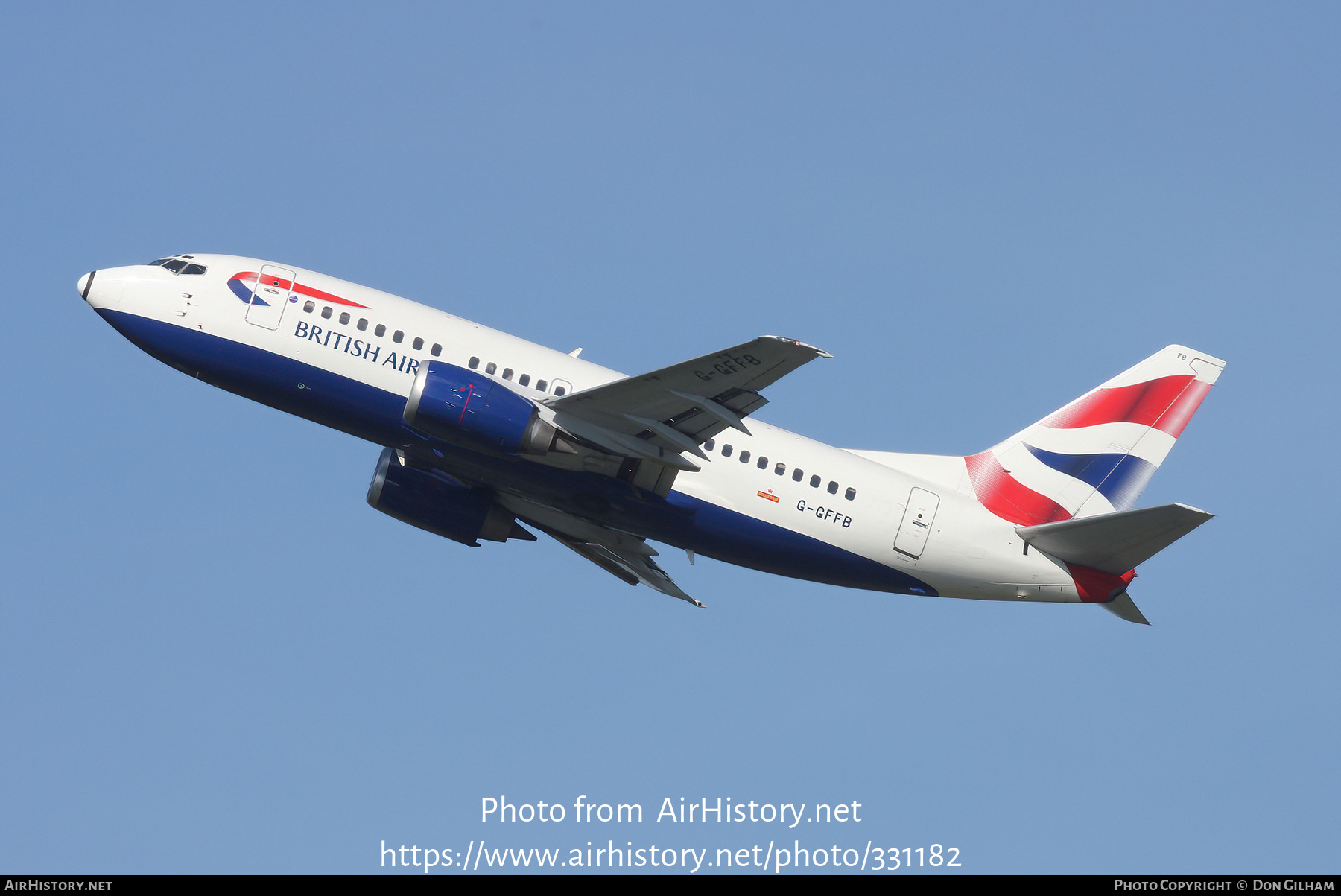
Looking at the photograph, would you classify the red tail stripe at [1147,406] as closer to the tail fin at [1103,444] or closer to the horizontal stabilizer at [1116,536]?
the tail fin at [1103,444]

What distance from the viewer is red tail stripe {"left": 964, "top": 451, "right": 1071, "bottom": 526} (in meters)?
36.9

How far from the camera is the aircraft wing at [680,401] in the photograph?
2995 centimetres

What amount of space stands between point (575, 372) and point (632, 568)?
7.70 m

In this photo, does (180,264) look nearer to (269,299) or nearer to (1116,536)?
(269,299)

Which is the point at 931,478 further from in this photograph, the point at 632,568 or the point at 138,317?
the point at 138,317

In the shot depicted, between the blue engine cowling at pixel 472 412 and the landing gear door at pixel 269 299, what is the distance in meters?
4.72

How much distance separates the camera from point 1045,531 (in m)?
35.3

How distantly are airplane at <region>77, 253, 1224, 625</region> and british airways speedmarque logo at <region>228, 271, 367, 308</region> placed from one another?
5 centimetres

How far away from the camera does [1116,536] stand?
34.0 meters

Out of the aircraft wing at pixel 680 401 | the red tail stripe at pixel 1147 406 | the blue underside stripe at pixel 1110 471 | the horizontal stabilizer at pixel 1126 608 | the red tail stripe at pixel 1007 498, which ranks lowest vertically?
the horizontal stabilizer at pixel 1126 608

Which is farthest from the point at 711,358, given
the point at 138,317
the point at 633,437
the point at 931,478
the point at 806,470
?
the point at 138,317

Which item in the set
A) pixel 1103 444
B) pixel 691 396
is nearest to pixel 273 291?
pixel 691 396

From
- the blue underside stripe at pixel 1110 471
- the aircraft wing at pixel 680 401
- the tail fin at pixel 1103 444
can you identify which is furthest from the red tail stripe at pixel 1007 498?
the aircraft wing at pixel 680 401

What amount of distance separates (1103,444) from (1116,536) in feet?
18.0
